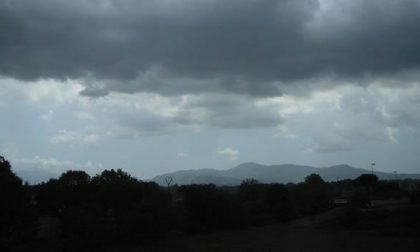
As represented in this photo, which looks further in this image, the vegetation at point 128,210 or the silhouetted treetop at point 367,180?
the silhouetted treetop at point 367,180

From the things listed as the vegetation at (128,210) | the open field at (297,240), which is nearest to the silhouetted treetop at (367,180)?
the vegetation at (128,210)

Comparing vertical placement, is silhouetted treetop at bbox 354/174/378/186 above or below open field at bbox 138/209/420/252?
above

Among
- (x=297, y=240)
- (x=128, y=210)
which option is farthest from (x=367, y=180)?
(x=297, y=240)

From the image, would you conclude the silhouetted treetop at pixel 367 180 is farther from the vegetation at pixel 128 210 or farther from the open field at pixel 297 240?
the open field at pixel 297 240

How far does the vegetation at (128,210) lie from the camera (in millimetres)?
55594

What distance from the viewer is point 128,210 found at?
240ft

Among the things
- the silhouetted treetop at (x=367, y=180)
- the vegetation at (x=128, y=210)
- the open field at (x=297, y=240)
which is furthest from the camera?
the silhouetted treetop at (x=367, y=180)

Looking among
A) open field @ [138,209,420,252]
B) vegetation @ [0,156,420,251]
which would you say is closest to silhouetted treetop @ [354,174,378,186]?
vegetation @ [0,156,420,251]

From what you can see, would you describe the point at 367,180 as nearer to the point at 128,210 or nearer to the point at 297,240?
the point at 128,210

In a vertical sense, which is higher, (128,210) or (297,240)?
(128,210)

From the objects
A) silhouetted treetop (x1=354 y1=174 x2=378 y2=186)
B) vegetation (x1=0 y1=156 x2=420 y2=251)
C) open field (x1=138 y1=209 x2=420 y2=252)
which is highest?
silhouetted treetop (x1=354 y1=174 x2=378 y2=186)

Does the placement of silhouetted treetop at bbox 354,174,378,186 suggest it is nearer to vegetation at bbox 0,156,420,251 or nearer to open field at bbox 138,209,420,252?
vegetation at bbox 0,156,420,251

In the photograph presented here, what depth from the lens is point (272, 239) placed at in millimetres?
65375

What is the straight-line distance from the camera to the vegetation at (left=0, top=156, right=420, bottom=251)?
2189 inches
